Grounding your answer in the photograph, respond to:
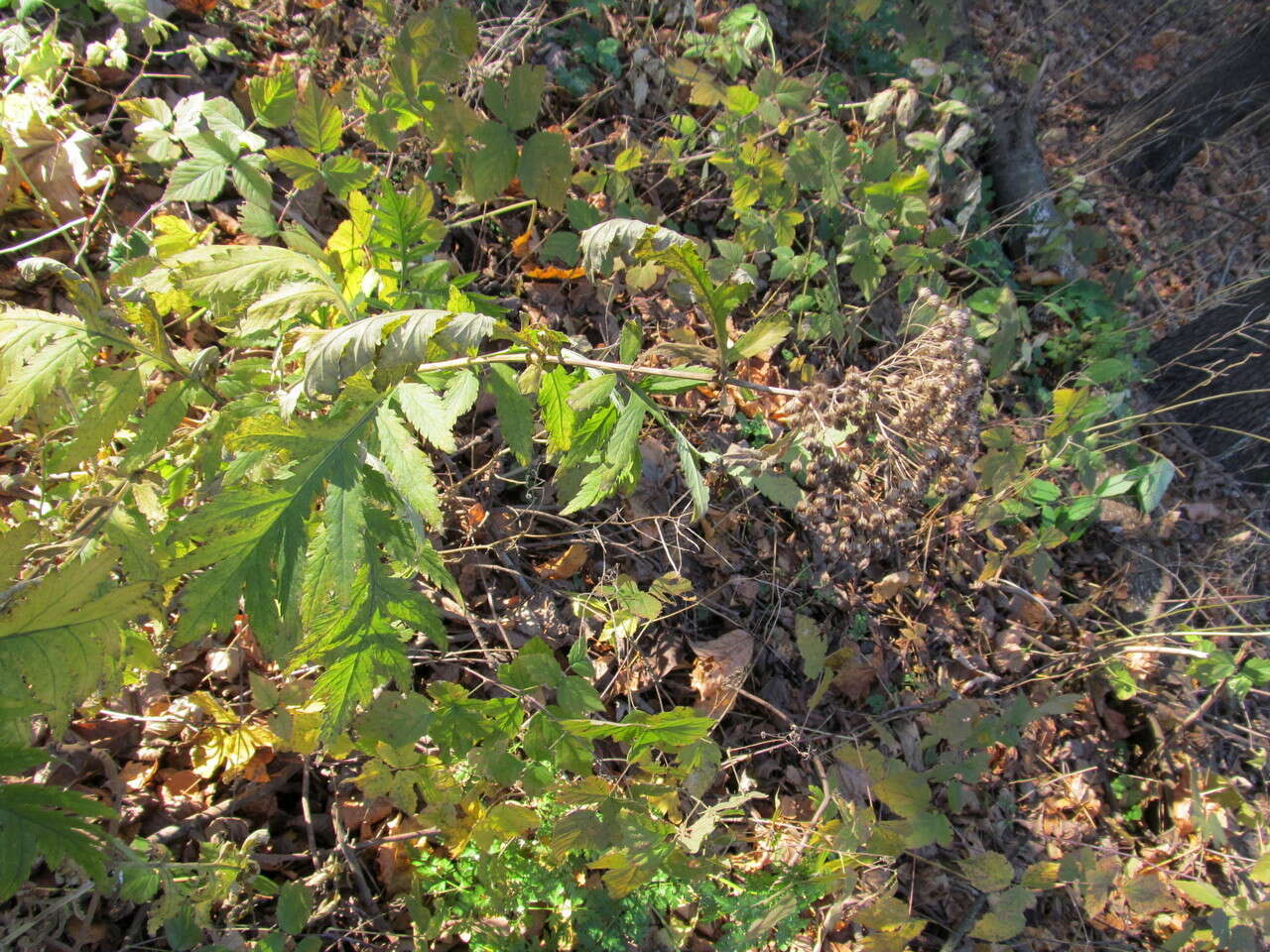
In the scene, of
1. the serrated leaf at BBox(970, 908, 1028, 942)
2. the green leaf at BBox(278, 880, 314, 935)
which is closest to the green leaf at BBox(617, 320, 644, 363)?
the green leaf at BBox(278, 880, 314, 935)

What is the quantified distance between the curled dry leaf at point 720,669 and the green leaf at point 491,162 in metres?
1.73

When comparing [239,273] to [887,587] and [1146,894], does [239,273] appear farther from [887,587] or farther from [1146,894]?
[1146,894]

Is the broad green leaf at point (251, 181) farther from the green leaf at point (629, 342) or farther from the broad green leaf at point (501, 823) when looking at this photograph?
the broad green leaf at point (501, 823)

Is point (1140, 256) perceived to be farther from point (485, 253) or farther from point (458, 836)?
point (458, 836)

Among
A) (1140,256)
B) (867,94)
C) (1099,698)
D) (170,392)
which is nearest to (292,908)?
(170,392)

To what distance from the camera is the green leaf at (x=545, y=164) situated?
2342 millimetres

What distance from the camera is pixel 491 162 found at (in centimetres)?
235

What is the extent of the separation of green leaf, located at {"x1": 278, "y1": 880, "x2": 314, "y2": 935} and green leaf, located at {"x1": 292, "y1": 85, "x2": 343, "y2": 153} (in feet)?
6.57

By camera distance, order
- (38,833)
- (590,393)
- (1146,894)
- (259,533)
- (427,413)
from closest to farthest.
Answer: (38,833), (259,533), (427,413), (590,393), (1146,894)

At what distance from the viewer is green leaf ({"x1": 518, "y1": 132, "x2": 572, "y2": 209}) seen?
2342 millimetres

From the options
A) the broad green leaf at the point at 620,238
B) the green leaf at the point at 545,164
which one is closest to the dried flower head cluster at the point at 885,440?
the broad green leaf at the point at 620,238

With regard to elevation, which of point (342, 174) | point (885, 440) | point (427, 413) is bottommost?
point (885, 440)

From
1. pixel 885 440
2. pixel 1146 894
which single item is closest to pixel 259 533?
pixel 885 440

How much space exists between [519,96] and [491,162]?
21cm
